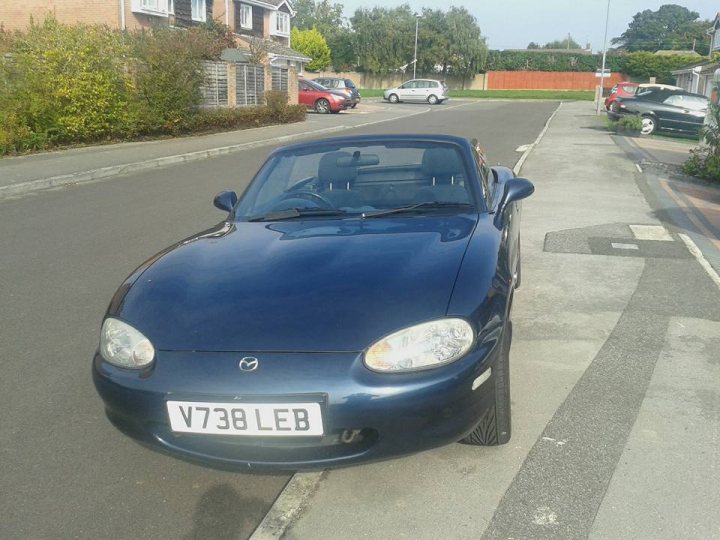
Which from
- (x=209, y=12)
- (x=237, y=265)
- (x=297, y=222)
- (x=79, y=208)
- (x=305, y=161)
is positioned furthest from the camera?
(x=209, y=12)

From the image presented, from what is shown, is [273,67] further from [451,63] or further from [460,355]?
[451,63]

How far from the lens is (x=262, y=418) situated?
2.64 meters

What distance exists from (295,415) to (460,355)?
2.22 feet

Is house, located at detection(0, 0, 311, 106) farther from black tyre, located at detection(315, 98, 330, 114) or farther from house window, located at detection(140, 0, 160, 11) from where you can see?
black tyre, located at detection(315, 98, 330, 114)

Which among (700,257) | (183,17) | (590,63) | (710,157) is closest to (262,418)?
(700,257)

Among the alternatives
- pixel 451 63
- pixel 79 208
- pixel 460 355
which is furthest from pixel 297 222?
pixel 451 63

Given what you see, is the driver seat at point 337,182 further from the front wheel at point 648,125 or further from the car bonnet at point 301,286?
the front wheel at point 648,125

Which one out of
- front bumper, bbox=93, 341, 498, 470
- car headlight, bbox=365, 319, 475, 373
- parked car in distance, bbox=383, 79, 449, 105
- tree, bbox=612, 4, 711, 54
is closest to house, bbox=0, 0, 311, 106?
parked car in distance, bbox=383, 79, 449, 105

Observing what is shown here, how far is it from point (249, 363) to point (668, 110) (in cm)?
2259

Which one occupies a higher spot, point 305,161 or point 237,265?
point 305,161

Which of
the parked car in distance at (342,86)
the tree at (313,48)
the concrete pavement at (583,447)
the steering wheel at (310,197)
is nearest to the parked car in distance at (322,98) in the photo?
the parked car in distance at (342,86)

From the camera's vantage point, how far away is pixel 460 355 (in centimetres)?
278

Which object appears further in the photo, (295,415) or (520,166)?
(520,166)

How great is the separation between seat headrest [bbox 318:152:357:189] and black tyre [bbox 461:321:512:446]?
1.54m
